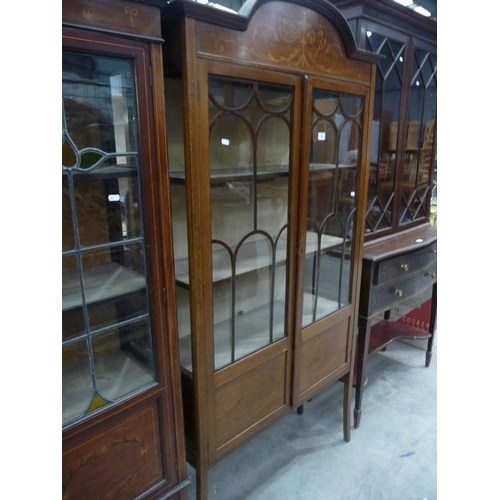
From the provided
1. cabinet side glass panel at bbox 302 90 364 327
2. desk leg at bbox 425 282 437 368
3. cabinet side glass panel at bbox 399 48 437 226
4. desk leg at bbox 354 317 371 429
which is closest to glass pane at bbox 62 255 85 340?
cabinet side glass panel at bbox 302 90 364 327

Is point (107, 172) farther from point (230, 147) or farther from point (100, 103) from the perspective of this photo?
point (230, 147)

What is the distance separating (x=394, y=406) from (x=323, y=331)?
3.10 feet

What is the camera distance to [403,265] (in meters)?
1.93

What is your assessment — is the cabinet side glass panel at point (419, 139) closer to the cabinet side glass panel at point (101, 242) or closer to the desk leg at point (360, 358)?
the desk leg at point (360, 358)

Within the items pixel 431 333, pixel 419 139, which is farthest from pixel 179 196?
pixel 431 333

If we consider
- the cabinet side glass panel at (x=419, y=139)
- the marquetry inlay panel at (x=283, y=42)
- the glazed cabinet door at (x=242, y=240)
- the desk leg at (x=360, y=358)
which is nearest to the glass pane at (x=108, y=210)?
the glazed cabinet door at (x=242, y=240)

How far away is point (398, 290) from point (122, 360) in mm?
1437

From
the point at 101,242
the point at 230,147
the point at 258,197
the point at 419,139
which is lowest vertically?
the point at 101,242

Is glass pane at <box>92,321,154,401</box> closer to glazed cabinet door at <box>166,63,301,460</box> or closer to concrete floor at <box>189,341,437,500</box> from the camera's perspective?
glazed cabinet door at <box>166,63,301,460</box>

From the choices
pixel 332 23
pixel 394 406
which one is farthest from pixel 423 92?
pixel 394 406

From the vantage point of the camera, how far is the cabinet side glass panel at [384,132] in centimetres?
185

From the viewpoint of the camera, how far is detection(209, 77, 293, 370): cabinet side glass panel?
1.12 meters
